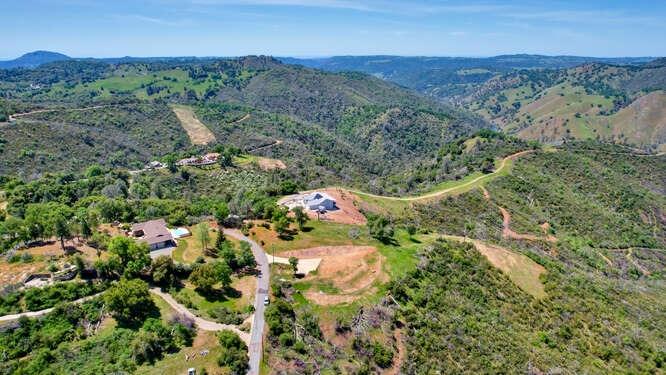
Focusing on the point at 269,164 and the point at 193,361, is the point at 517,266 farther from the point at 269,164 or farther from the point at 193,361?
the point at 269,164

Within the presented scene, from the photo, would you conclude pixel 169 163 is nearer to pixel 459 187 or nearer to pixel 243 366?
pixel 459 187

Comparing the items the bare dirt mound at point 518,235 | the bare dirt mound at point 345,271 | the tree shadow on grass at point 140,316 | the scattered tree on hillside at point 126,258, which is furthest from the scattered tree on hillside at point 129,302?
the bare dirt mound at point 518,235

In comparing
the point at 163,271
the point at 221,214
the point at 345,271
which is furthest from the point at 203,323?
the point at 221,214

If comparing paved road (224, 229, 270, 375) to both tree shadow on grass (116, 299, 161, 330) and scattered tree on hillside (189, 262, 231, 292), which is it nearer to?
scattered tree on hillside (189, 262, 231, 292)

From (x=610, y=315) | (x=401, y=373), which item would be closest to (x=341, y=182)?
(x=610, y=315)

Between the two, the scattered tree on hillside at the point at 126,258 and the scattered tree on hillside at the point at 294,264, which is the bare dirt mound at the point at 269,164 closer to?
the scattered tree on hillside at the point at 294,264
